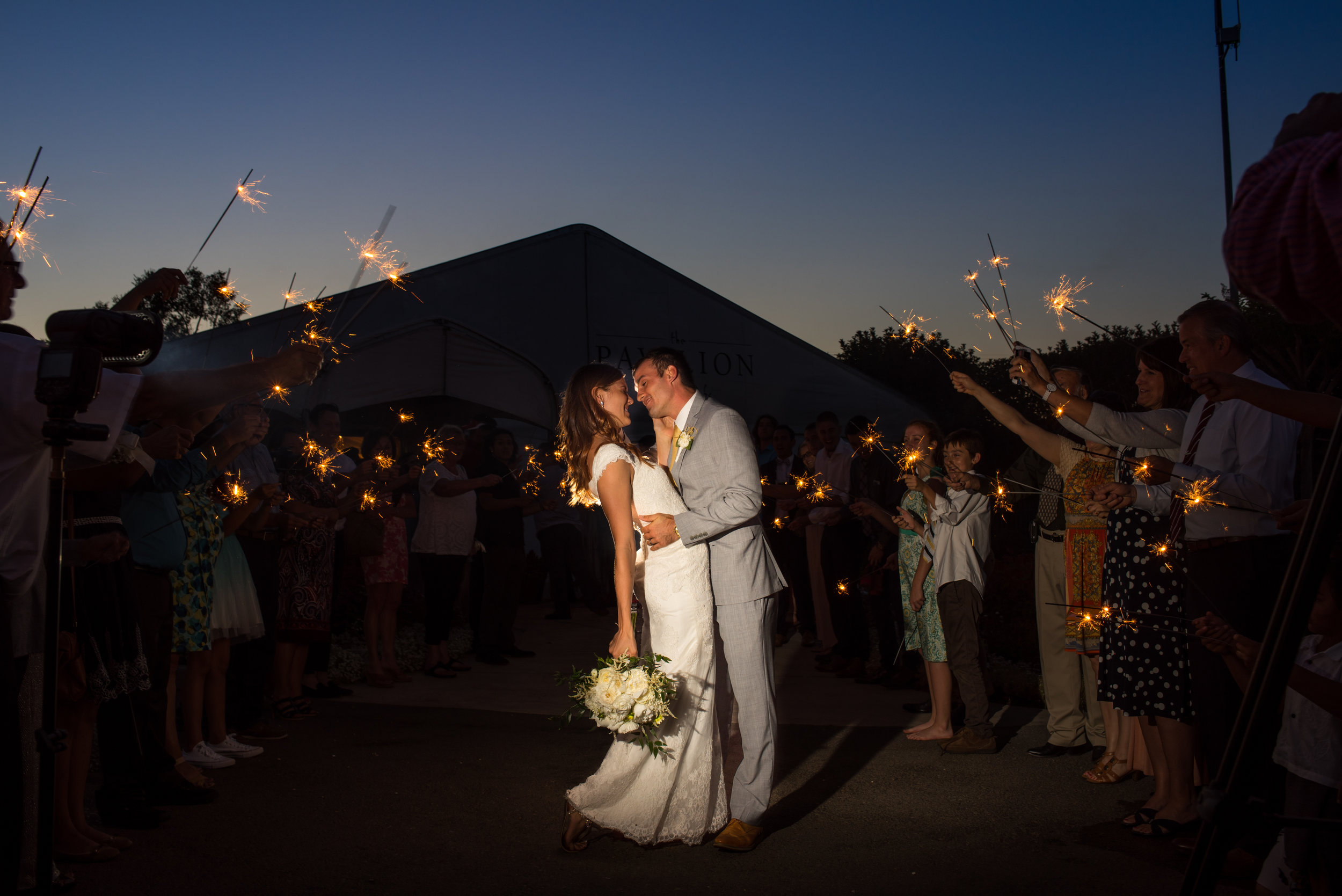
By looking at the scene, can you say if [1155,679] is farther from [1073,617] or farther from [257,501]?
[257,501]

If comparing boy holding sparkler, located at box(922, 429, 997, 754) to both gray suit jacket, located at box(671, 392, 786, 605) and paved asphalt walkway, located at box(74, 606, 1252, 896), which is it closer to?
paved asphalt walkway, located at box(74, 606, 1252, 896)

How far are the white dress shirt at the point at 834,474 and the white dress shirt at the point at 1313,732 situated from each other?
5511 mm

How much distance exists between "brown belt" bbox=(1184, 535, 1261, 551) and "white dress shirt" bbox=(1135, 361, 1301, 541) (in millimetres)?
12

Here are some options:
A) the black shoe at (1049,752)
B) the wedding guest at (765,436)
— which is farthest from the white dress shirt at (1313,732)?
the wedding guest at (765,436)

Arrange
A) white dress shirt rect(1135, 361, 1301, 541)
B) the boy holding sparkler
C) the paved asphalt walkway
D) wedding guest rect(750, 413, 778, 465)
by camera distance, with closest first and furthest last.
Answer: white dress shirt rect(1135, 361, 1301, 541)
the paved asphalt walkway
the boy holding sparkler
wedding guest rect(750, 413, 778, 465)

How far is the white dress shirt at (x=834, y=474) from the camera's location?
343 inches

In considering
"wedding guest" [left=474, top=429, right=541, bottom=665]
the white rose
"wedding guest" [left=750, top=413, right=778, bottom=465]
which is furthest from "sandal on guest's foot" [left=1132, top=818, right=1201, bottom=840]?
"wedding guest" [left=750, top=413, right=778, bottom=465]

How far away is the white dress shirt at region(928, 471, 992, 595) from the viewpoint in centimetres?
586

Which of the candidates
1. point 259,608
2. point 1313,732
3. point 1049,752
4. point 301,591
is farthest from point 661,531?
point 301,591

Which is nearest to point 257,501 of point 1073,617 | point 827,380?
point 1073,617

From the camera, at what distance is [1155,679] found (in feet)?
13.7

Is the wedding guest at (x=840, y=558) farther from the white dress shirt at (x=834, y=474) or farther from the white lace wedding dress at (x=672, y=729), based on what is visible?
the white lace wedding dress at (x=672, y=729)

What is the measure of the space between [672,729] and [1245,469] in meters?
2.51

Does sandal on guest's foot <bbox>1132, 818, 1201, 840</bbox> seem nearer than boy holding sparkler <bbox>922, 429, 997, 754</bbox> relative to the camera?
Yes
